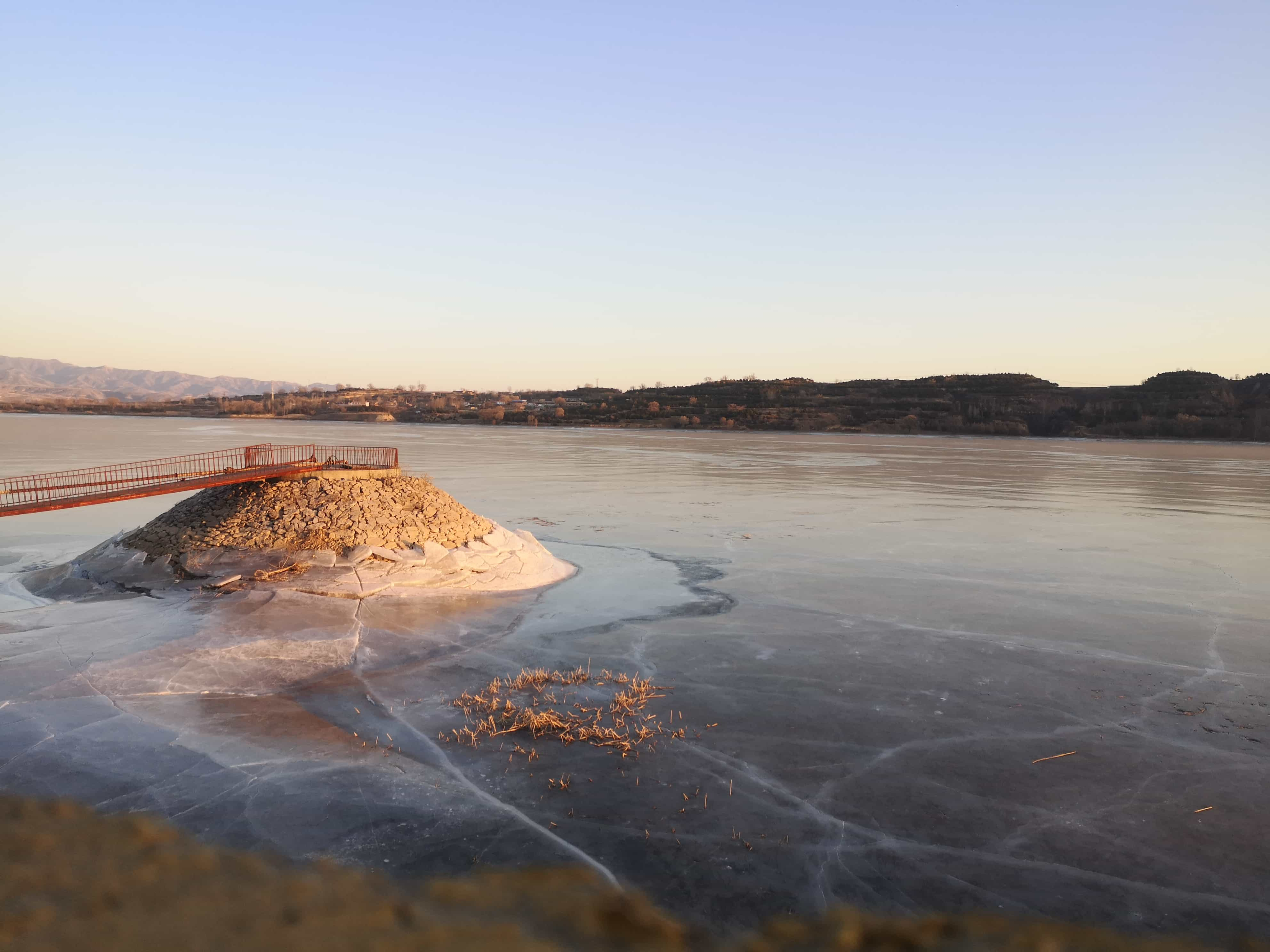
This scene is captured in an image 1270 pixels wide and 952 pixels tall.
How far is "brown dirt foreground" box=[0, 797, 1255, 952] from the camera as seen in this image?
4.25 metres

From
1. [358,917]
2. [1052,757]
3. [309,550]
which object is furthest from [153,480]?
[1052,757]

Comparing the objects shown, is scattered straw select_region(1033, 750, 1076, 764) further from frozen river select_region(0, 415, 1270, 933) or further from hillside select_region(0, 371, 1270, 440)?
hillside select_region(0, 371, 1270, 440)

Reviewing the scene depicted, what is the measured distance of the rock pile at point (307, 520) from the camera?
12.2 meters

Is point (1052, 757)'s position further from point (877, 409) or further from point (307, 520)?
point (877, 409)

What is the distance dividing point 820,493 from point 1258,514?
42.1 feet

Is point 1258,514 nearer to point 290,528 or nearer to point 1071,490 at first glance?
point 1071,490

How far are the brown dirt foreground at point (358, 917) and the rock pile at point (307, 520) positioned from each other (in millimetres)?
7486

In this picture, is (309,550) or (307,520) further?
(307,520)

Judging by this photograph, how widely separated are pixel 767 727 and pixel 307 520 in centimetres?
847

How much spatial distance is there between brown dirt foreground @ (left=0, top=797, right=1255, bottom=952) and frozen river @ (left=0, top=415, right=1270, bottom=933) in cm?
20

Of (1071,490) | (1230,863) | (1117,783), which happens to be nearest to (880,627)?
(1117,783)

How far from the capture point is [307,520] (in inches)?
490

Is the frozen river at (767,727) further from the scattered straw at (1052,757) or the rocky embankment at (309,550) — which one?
the rocky embankment at (309,550)

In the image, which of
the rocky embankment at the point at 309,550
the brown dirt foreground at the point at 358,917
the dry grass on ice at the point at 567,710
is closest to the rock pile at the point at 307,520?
the rocky embankment at the point at 309,550
